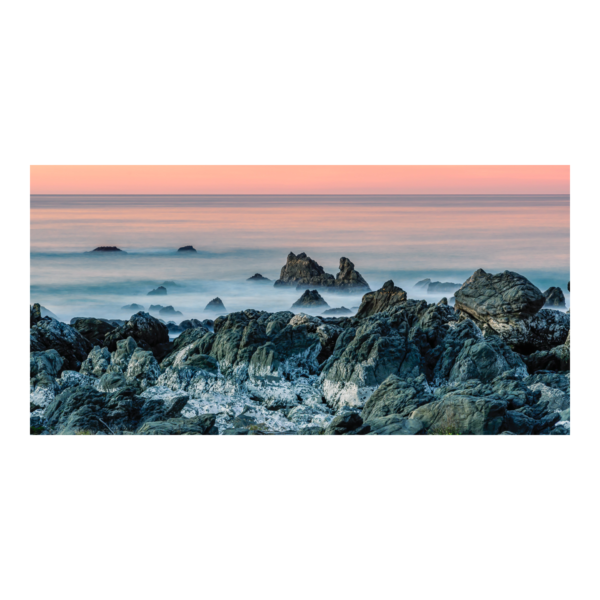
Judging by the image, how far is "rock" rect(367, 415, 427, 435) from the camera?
49.0 ft

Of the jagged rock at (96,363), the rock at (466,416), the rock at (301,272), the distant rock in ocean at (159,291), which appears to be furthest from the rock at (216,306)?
the rock at (466,416)

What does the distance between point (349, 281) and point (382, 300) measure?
2.07 ft

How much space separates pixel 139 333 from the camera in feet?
53.7

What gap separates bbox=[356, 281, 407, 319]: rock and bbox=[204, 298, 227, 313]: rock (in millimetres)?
2248

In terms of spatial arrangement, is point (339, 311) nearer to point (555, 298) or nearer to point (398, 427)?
point (398, 427)

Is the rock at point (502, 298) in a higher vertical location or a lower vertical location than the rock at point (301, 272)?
lower

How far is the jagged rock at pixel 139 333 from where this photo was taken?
1634 cm

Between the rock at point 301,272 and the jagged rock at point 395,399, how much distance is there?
6.80ft

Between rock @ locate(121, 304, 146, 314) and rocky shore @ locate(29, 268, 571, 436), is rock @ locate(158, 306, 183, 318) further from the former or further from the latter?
rock @ locate(121, 304, 146, 314)

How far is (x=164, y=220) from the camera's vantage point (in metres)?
→ 16.3

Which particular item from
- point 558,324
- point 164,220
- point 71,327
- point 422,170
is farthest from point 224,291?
point 558,324

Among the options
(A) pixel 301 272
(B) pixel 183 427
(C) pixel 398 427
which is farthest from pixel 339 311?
(B) pixel 183 427

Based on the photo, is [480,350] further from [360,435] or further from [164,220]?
[164,220]

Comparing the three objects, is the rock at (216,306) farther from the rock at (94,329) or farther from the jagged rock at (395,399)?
the jagged rock at (395,399)
